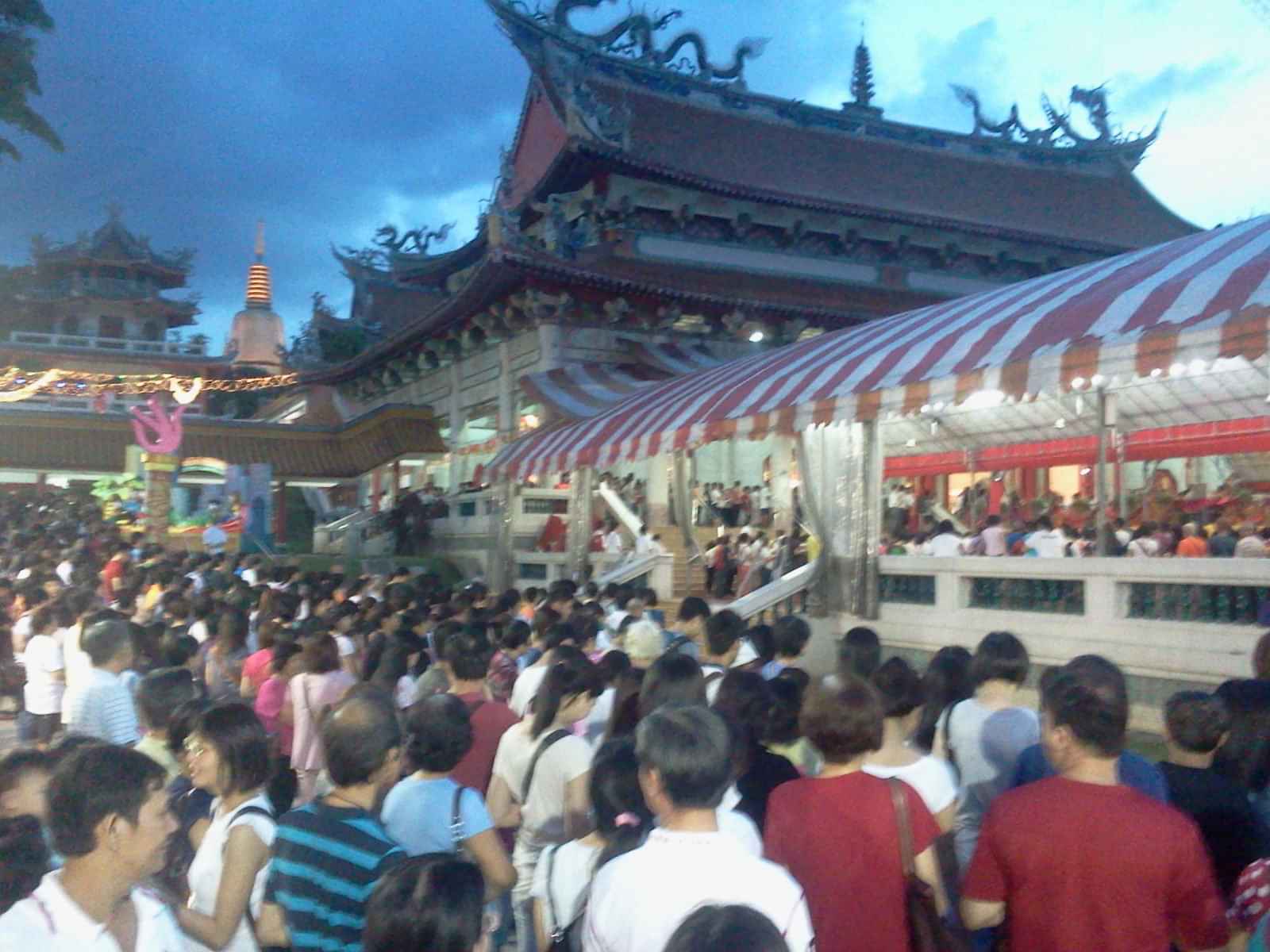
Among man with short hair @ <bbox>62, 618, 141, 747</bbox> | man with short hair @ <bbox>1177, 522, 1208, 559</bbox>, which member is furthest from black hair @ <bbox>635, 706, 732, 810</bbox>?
man with short hair @ <bbox>1177, 522, 1208, 559</bbox>

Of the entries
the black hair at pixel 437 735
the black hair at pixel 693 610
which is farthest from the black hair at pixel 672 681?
the black hair at pixel 693 610

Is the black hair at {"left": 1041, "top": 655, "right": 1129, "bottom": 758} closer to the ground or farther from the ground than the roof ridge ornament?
closer to the ground

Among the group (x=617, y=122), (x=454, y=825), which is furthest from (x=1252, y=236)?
(x=617, y=122)

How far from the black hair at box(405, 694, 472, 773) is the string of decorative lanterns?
871 inches

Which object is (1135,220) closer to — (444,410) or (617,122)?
(617,122)

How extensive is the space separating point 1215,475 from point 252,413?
1498 inches

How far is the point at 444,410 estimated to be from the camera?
25859 mm

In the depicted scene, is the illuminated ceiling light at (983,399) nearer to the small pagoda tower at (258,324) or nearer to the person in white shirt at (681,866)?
the person in white shirt at (681,866)

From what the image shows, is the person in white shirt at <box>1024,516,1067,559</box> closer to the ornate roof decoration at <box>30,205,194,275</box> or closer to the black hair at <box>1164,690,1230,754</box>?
the black hair at <box>1164,690,1230,754</box>

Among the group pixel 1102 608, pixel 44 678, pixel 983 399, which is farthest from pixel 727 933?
pixel 983 399

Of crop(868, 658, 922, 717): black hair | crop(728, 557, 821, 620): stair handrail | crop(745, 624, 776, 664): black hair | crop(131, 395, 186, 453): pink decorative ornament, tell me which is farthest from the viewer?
crop(131, 395, 186, 453): pink decorative ornament

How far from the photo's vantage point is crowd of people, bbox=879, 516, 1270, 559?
10055 millimetres

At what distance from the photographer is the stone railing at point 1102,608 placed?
25.3ft

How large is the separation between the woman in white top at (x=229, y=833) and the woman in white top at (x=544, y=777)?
3.15ft
